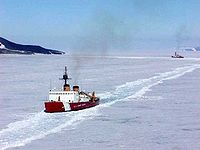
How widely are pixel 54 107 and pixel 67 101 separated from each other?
1488 mm

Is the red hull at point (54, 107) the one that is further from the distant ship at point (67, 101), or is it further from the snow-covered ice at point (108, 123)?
the snow-covered ice at point (108, 123)

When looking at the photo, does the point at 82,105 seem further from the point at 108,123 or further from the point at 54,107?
the point at 108,123

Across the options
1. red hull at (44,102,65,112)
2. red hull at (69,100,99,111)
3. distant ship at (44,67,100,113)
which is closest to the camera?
red hull at (44,102,65,112)

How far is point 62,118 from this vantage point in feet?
63.2

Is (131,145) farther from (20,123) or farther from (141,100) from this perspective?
(141,100)

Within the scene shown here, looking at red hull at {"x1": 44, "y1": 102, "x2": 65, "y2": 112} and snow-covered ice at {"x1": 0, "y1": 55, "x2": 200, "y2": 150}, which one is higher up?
red hull at {"x1": 44, "y1": 102, "x2": 65, "y2": 112}

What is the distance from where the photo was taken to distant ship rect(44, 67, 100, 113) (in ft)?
69.0

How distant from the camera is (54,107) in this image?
68.9ft

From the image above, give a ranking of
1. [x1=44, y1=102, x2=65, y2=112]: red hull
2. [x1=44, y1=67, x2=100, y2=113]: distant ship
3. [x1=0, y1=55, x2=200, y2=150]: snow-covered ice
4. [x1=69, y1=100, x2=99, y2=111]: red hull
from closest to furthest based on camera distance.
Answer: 1. [x1=0, y1=55, x2=200, y2=150]: snow-covered ice
2. [x1=44, y1=102, x2=65, y2=112]: red hull
3. [x1=44, y1=67, x2=100, y2=113]: distant ship
4. [x1=69, y1=100, x2=99, y2=111]: red hull

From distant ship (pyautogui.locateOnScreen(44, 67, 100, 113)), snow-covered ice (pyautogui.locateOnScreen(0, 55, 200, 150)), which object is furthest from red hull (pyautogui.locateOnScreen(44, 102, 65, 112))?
snow-covered ice (pyautogui.locateOnScreen(0, 55, 200, 150))

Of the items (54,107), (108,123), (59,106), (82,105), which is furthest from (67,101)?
(108,123)

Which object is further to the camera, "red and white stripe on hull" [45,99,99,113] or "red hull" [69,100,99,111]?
"red hull" [69,100,99,111]

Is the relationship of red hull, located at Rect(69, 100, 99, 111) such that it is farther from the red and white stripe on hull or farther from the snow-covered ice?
the snow-covered ice

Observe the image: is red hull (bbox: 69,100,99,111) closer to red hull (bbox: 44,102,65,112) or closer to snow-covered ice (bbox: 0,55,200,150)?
snow-covered ice (bbox: 0,55,200,150)
